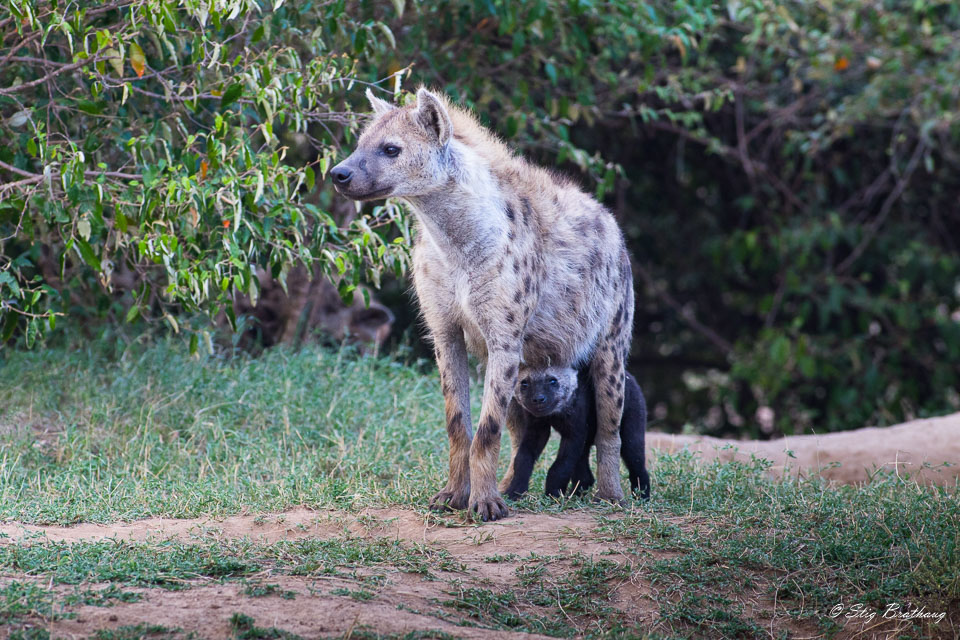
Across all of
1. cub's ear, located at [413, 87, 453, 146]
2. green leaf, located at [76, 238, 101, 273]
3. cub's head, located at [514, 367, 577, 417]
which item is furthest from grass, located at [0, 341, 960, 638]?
cub's ear, located at [413, 87, 453, 146]

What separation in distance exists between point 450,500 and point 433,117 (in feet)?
4.77

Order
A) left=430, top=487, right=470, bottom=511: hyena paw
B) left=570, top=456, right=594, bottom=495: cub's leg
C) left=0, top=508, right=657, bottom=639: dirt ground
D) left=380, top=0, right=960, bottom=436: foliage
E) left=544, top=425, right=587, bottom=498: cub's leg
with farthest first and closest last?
left=380, top=0, right=960, bottom=436: foliage → left=570, top=456, right=594, bottom=495: cub's leg → left=544, top=425, right=587, bottom=498: cub's leg → left=430, top=487, right=470, bottom=511: hyena paw → left=0, top=508, right=657, bottom=639: dirt ground

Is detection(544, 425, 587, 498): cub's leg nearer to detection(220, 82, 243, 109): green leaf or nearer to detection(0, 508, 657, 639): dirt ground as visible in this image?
detection(0, 508, 657, 639): dirt ground

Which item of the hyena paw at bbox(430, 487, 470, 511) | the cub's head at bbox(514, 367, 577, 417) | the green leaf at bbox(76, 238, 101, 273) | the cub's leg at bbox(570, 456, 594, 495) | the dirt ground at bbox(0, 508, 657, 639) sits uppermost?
the green leaf at bbox(76, 238, 101, 273)

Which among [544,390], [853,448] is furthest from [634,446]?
[853,448]

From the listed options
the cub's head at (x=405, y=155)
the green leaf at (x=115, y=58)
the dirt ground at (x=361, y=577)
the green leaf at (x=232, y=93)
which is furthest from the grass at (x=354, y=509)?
the green leaf at (x=115, y=58)

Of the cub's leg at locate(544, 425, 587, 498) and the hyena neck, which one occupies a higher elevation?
the hyena neck

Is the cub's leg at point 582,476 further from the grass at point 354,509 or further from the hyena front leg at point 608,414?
the grass at point 354,509

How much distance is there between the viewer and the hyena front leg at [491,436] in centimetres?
407

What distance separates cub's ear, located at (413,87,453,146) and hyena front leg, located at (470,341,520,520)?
0.81m

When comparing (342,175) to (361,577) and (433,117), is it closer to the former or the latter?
(433,117)

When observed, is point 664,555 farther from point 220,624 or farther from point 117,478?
point 117,478

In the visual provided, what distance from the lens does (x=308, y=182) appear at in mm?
4594

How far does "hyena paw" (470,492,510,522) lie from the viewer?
4039mm
